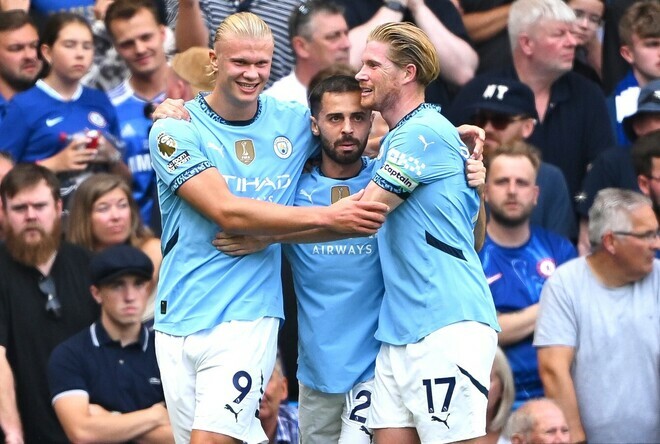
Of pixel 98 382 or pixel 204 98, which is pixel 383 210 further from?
pixel 98 382

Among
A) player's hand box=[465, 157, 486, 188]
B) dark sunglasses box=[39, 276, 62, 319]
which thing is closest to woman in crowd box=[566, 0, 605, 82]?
dark sunglasses box=[39, 276, 62, 319]

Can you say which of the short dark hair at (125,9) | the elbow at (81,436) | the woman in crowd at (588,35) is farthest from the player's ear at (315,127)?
the woman in crowd at (588,35)

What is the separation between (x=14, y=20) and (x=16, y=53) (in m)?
0.23

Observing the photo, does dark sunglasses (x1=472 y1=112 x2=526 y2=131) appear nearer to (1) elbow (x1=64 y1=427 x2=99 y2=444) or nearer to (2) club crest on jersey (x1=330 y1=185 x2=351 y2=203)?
(2) club crest on jersey (x1=330 y1=185 x2=351 y2=203)

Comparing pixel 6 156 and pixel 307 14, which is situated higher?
pixel 307 14

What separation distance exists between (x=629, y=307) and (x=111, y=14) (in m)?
4.35

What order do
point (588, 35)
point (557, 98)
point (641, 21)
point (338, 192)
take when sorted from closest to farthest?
point (338, 192), point (557, 98), point (641, 21), point (588, 35)

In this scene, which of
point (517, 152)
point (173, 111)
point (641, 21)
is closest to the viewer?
point (173, 111)

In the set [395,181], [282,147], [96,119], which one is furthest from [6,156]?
[395,181]

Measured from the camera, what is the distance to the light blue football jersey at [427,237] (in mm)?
7906

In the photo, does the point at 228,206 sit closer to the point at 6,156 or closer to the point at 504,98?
the point at 6,156

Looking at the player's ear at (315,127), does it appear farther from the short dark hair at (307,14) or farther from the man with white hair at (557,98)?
the man with white hair at (557,98)

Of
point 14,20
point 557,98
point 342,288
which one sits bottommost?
point 342,288

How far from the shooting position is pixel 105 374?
9688 millimetres
